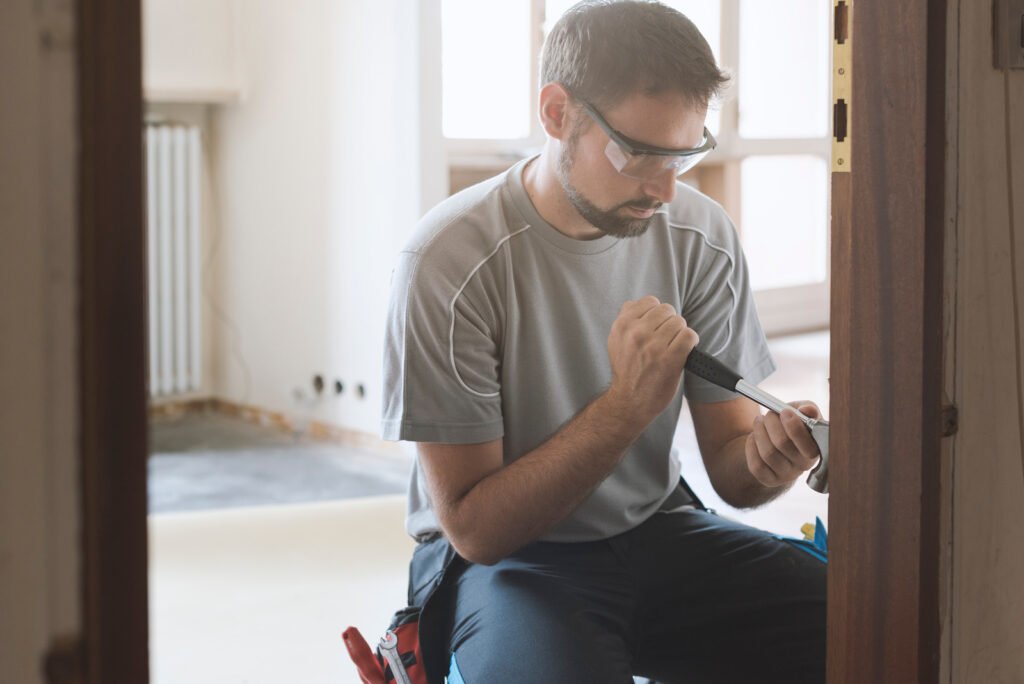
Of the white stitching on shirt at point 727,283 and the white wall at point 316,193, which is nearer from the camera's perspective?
the white stitching on shirt at point 727,283

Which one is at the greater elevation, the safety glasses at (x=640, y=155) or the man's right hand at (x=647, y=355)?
the safety glasses at (x=640, y=155)

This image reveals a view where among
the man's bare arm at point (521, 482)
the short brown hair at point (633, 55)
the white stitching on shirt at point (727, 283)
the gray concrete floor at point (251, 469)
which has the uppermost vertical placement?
the short brown hair at point (633, 55)

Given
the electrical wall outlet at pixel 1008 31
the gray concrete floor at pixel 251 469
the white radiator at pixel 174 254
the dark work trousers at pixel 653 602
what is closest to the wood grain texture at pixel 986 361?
the electrical wall outlet at pixel 1008 31

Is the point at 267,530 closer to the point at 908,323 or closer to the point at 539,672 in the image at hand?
the point at 539,672

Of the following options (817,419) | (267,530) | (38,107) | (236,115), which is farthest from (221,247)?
(38,107)

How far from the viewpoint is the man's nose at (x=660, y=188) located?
1.54 m

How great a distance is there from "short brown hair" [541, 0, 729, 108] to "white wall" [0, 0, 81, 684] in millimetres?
1044

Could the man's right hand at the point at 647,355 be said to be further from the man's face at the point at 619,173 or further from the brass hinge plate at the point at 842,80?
the brass hinge plate at the point at 842,80

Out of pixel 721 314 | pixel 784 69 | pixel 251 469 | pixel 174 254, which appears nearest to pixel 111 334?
pixel 721 314

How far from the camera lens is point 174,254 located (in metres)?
4.36

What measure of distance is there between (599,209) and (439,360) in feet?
0.92

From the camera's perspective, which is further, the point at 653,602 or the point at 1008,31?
the point at 653,602

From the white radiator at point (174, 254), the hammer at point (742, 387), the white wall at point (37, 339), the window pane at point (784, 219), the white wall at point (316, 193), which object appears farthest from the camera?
the window pane at point (784, 219)

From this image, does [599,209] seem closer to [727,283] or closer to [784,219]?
[727,283]
